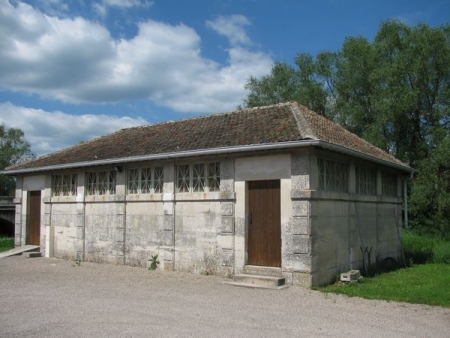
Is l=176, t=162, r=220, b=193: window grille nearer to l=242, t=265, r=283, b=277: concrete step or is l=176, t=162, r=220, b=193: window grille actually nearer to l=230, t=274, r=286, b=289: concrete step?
l=242, t=265, r=283, b=277: concrete step

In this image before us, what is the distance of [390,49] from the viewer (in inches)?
1008

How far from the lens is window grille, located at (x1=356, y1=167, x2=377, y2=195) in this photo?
1240 cm

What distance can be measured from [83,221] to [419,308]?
408 inches

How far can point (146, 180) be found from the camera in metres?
13.0

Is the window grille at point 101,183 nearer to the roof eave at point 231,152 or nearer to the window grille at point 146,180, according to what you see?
the roof eave at point 231,152

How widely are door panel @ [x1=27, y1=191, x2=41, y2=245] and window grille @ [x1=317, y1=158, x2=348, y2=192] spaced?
10.8 metres

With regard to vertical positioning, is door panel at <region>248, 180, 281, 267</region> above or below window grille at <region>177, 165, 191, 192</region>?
below

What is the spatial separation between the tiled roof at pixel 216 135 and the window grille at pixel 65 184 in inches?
21.8

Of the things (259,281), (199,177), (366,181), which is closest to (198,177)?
(199,177)

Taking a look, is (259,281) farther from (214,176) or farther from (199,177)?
(199,177)

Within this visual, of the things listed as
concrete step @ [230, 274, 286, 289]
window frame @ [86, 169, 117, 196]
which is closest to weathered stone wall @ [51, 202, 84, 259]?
window frame @ [86, 169, 117, 196]

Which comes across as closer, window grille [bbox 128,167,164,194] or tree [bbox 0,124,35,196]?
window grille [bbox 128,167,164,194]

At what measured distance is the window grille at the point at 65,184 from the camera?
15.2m

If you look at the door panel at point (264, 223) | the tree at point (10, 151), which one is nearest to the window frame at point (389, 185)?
the door panel at point (264, 223)
